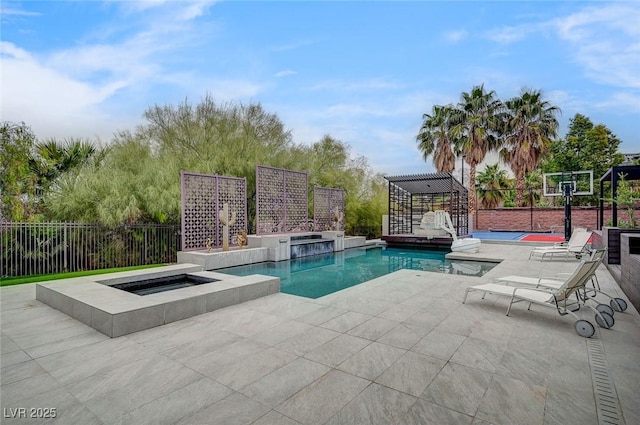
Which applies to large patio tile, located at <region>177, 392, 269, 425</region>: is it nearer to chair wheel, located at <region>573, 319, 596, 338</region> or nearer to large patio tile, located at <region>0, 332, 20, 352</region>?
large patio tile, located at <region>0, 332, 20, 352</region>

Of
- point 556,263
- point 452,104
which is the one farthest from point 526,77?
point 556,263

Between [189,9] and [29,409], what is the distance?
9792 mm

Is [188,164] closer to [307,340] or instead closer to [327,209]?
[327,209]

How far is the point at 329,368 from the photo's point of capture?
294 centimetres

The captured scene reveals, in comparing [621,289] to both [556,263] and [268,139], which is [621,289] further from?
[268,139]

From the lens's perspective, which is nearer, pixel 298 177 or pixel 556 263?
pixel 556 263

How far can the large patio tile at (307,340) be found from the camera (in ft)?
11.0

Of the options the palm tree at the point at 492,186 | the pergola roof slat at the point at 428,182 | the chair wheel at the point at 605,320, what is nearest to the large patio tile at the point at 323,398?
the chair wheel at the point at 605,320

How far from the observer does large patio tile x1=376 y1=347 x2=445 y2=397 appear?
103 inches

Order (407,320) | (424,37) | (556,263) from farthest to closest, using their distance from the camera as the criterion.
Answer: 1. (424,37)
2. (556,263)
3. (407,320)

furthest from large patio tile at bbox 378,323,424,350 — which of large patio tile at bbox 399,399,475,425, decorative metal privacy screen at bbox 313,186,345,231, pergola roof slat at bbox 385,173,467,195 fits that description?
pergola roof slat at bbox 385,173,467,195

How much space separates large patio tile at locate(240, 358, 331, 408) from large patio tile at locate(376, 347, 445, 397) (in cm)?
54

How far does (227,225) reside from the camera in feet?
34.4

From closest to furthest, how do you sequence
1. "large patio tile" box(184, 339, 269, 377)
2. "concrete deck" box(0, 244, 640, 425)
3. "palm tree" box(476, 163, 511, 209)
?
"concrete deck" box(0, 244, 640, 425) < "large patio tile" box(184, 339, 269, 377) < "palm tree" box(476, 163, 511, 209)
